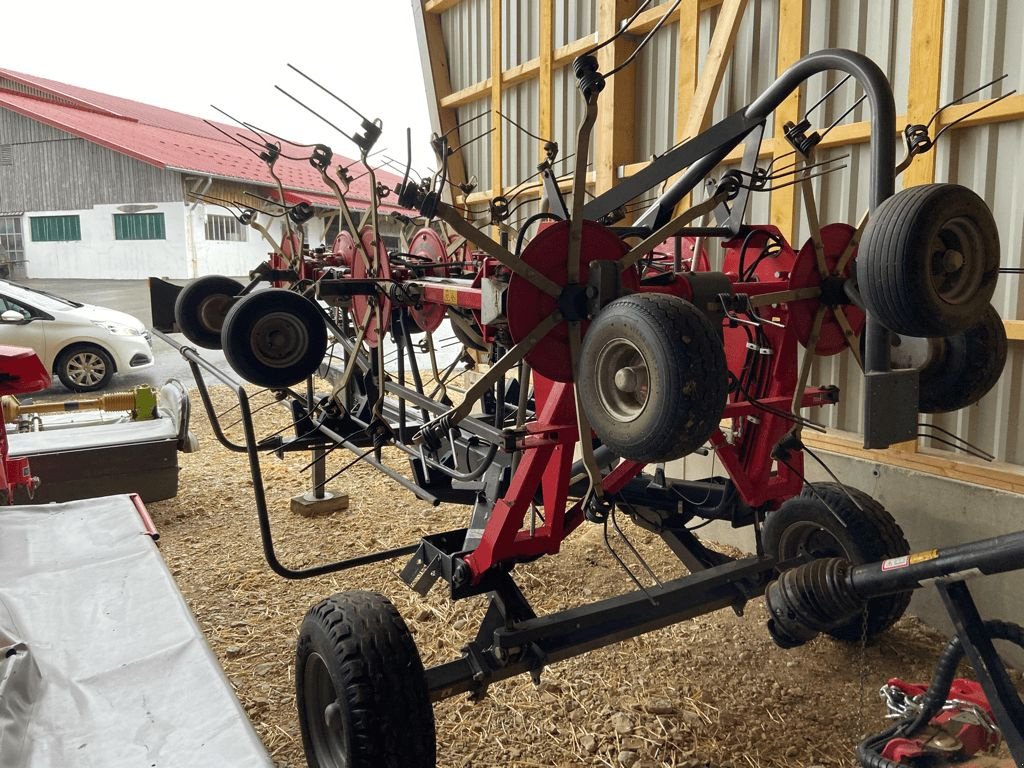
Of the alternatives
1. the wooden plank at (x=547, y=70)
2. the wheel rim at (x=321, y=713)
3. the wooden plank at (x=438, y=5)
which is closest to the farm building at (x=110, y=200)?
the wooden plank at (x=438, y=5)

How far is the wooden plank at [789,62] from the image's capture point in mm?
3777

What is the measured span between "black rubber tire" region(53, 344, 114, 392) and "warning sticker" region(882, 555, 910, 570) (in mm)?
9712

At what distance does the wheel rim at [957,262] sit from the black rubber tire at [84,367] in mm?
9761

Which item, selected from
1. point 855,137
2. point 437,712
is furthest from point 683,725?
point 855,137

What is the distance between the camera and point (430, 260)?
4098 mm

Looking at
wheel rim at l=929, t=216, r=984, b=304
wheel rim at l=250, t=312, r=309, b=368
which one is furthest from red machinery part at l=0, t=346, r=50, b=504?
wheel rim at l=929, t=216, r=984, b=304

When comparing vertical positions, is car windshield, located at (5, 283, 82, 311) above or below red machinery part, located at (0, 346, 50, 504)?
above

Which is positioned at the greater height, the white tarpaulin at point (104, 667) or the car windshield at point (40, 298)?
the car windshield at point (40, 298)

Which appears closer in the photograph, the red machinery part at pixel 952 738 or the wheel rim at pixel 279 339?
the red machinery part at pixel 952 738

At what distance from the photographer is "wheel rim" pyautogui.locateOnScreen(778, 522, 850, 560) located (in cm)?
294

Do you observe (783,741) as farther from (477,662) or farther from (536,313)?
(536,313)

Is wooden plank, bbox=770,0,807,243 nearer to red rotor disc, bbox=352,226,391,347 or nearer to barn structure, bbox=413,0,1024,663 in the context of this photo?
barn structure, bbox=413,0,1024,663

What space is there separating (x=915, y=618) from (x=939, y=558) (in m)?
2.24

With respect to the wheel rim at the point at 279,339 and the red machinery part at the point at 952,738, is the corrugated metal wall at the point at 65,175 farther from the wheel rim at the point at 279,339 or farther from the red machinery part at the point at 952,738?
the red machinery part at the point at 952,738
